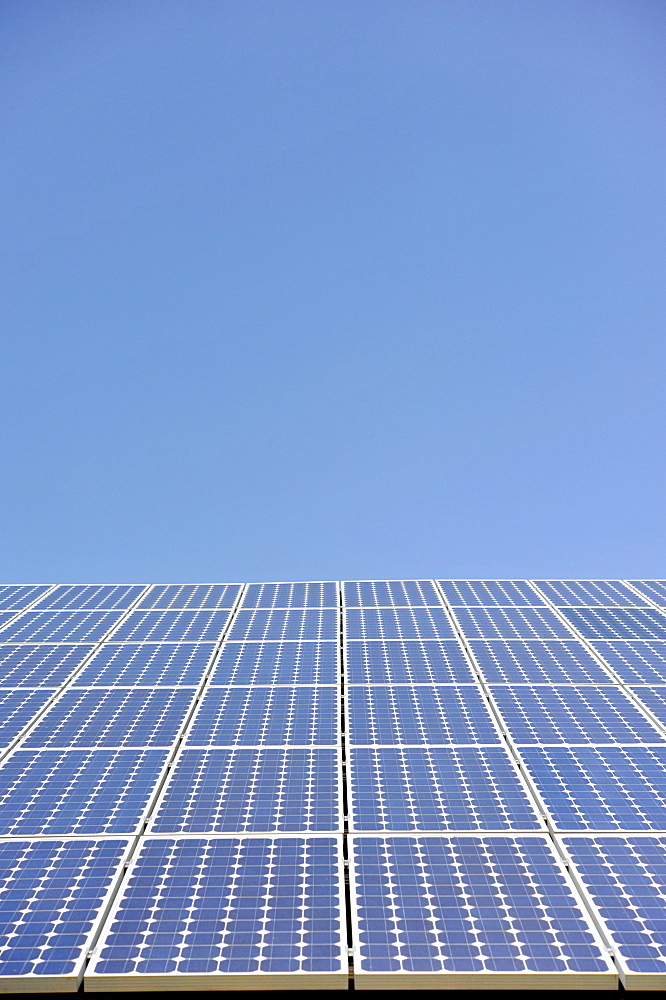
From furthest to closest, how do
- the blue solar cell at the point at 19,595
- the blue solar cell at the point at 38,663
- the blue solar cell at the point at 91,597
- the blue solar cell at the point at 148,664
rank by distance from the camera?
the blue solar cell at the point at 19,595 → the blue solar cell at the point at 91,597 → the blue solar cell at the point at 38,663 → the blue solar cell at the point at 148,664

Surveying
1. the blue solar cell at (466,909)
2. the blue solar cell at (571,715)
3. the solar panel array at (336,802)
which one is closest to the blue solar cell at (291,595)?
the solar panel array at (336,802)

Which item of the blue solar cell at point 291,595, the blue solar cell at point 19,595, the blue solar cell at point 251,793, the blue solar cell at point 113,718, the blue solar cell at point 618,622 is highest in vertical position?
the blue solar cell at point 251,793

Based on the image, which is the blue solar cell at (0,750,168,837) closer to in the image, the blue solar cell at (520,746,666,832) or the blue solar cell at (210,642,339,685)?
the blue solar cell at (210,642,339,685)

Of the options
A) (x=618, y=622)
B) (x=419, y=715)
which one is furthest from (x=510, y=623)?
(x=419, y=715)

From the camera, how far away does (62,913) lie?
34.3ft

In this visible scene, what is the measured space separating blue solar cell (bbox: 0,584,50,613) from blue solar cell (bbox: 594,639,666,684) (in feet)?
58.1

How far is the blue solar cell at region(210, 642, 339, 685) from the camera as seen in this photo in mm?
17297

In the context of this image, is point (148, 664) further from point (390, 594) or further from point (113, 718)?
point (390, 594)

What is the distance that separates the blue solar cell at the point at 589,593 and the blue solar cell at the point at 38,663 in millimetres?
14102

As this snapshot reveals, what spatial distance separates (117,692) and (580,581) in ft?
51.4

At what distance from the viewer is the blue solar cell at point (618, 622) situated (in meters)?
19.9

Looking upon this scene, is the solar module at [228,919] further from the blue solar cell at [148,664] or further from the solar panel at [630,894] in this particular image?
the blue solar cell at [148,664]

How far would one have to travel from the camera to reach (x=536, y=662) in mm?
18016

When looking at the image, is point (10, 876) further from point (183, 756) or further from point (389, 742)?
point (389, 742)
